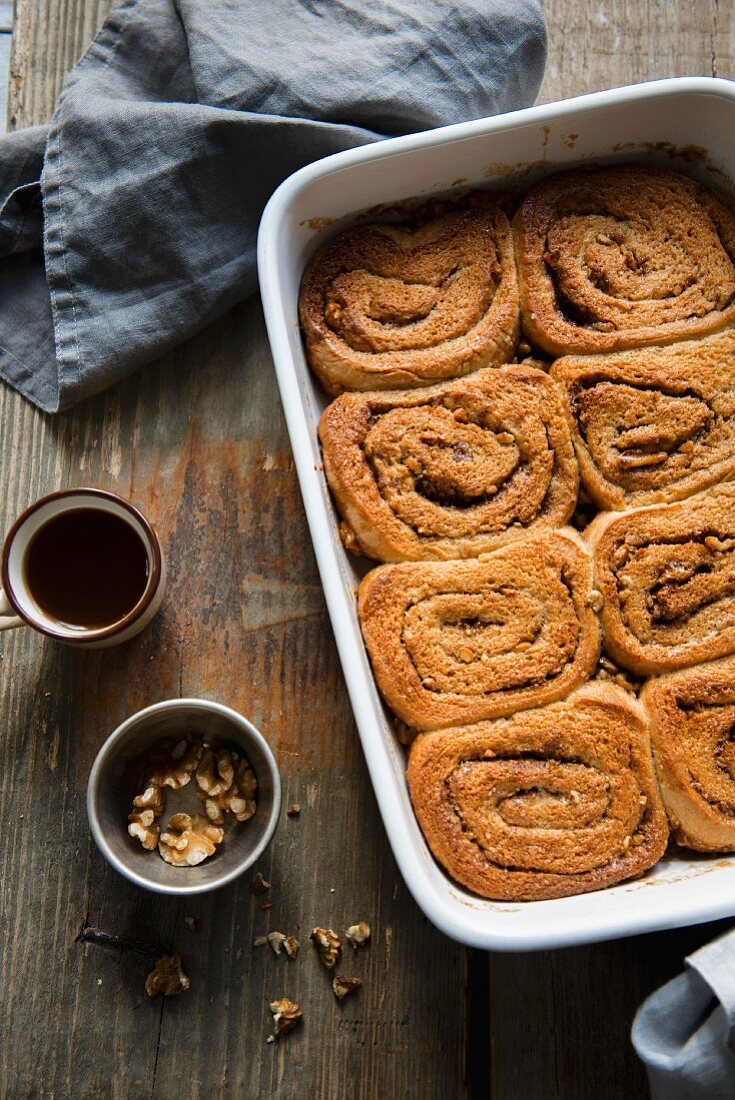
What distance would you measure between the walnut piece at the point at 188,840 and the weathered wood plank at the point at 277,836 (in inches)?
5.0

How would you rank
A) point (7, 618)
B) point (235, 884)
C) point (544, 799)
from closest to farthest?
1. point (544, 799)
2. point (7, 618)
3. point (235, 884)

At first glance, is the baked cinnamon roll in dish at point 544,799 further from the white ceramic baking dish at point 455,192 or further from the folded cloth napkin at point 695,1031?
the folded cloth napkin at point 695,1031

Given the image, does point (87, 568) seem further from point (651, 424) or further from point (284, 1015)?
point (651, 424)

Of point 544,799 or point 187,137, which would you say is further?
point 187,137

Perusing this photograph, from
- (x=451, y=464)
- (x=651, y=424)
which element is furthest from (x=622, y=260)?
(x=451, y=464)

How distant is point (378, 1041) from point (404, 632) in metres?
0.77

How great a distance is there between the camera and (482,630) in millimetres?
1438

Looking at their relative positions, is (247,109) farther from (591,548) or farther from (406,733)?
(406,733)

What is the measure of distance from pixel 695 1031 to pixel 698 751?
0.44 meters

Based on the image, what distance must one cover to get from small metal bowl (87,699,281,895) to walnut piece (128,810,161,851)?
0.01 meters

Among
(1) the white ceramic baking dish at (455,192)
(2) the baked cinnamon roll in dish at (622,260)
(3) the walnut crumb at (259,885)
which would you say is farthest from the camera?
(3) the walnut crumb at (259,885)

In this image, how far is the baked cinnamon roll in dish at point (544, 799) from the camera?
1382 mm

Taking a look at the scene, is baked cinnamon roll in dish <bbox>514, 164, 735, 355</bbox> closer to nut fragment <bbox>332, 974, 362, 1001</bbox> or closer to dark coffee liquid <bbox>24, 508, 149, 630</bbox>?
dark coffee liquid <bbox>24, 508, 149, 630</bbox>

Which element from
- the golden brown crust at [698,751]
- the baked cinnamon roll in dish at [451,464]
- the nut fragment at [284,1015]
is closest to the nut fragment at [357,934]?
the nut fragment at [284,1015]
